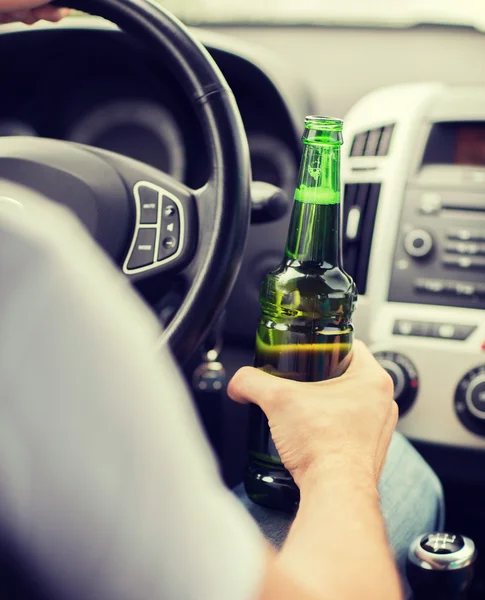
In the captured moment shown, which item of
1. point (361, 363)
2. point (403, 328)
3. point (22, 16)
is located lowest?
point (403, 328)

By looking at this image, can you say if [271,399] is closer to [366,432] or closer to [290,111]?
[366,432]

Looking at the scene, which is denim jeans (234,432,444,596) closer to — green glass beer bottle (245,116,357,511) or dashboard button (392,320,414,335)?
green glass beer bottle (245,116,357,511)

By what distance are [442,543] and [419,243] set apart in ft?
1.45

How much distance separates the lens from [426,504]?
95 cm

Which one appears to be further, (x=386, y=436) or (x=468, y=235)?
(x=468, y=235)

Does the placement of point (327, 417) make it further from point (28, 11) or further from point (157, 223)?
point (28, 11)

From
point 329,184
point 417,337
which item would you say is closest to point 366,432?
point 329,184

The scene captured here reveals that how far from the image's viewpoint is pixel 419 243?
112 cm

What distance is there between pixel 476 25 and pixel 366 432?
0.91 metres

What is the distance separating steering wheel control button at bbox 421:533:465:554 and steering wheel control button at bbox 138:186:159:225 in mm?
416

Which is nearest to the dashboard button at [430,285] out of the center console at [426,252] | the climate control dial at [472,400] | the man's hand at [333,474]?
the center console at [426,252]

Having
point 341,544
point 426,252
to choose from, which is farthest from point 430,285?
point 341,544

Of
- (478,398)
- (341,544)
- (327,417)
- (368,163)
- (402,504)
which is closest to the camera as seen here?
(341,544)

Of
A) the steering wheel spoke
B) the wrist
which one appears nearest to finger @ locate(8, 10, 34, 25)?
the steering wheel spoke
